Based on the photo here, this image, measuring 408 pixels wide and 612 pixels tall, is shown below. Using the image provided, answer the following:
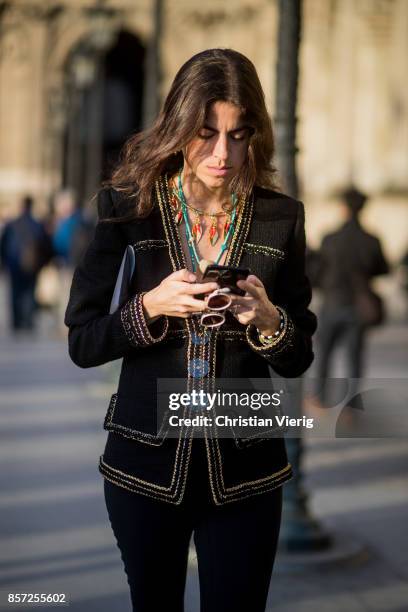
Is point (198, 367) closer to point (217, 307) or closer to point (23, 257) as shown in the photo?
point (217, 307)

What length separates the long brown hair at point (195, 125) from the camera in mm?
2965

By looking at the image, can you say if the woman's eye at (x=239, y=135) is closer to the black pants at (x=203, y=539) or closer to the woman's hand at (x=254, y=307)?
the woman's hand at (x=254, y=307)

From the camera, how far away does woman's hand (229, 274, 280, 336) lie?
2826 mm

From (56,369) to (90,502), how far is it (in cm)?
612

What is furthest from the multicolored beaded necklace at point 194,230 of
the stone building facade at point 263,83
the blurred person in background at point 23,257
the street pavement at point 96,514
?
the stone building facade at point 263,83

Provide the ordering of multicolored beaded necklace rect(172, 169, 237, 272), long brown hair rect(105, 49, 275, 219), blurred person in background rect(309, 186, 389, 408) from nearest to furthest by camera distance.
→ long brown hair rect(105, 49, 275, 219)
multicolored beaded necklace rect(172, 169, 237, 272)
blurred person in background rect(309, 186, 389, 408)

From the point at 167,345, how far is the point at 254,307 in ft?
0.88

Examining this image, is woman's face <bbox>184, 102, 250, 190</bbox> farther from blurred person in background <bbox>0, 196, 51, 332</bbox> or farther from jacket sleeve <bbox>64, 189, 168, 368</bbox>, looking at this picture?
blurred person in background <bbox>0, 196, 51, 332</bbox>

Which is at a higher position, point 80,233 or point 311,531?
point 80,233

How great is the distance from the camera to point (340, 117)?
33.0 meters

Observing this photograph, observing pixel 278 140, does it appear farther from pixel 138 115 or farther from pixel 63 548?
pixel 138 115

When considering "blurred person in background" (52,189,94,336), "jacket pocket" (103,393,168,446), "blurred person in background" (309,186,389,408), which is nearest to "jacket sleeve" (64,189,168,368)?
"jacket pocket" (103,393,168,446)

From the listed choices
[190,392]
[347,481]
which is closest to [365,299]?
[347,481]

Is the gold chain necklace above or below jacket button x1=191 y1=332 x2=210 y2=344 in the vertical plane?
above
